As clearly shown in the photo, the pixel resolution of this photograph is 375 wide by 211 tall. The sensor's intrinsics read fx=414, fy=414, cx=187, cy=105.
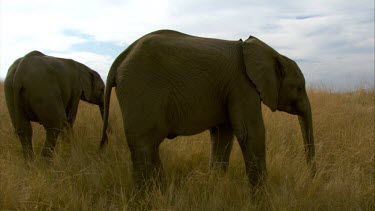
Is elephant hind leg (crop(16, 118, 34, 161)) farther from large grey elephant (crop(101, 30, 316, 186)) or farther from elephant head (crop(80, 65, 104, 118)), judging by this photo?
large grey elephant (crop(101, 30, 316, 186))

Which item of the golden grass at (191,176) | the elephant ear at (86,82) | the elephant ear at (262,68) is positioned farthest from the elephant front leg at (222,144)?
the elephant ear at (86,82)

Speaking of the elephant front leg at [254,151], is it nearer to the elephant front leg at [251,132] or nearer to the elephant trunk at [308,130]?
the elephant front leg at [251,132]

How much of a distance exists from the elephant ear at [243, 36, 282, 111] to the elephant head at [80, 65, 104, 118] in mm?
3553

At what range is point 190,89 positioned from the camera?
12.7ft

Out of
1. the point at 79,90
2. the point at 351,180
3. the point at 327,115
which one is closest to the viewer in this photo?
the point at 351,180

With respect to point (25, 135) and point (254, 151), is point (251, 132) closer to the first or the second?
point (254, 151)

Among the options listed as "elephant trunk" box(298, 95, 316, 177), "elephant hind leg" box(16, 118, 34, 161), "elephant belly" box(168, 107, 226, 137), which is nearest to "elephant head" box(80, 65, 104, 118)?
"elephant hind leg" box(16, 118, 34, 161)

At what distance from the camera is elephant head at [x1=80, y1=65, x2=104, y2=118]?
6934mm

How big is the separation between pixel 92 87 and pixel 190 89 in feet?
12.5

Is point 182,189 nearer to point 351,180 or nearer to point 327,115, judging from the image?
point 351,180

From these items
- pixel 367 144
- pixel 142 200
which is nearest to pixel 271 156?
pixel 367 144

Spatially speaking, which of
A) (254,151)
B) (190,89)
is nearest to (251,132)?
(254,151)

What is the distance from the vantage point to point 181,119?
3.91 m

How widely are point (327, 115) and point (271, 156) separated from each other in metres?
3.09
